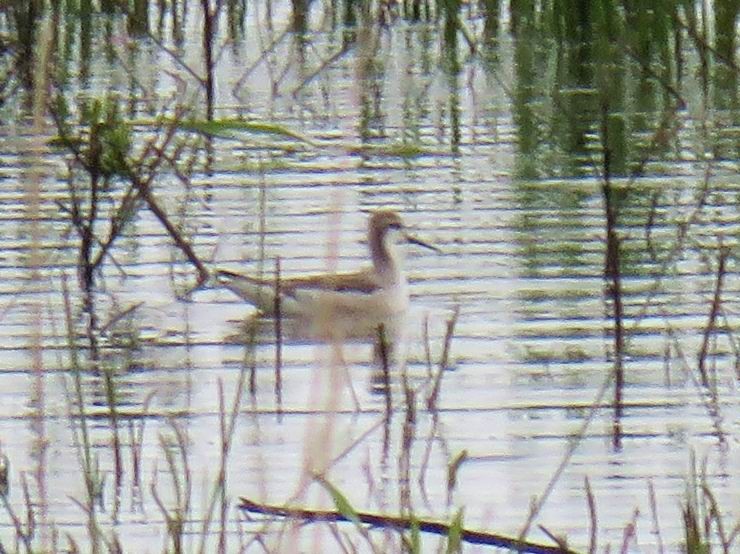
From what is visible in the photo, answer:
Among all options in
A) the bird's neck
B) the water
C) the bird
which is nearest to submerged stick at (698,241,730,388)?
the water

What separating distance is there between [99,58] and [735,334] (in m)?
7.74

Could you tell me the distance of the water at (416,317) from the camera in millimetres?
5922

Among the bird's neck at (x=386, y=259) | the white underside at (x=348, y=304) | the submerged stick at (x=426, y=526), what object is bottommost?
the white underside at (x=348, y=304)

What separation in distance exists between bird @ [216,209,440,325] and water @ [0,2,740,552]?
0.39 ft

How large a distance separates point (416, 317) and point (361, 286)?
0.44 m

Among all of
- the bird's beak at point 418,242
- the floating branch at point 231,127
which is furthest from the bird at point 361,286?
the floating branch at point 231,127

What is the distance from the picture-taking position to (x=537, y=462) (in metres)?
6.35

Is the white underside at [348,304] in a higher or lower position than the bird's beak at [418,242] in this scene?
lower

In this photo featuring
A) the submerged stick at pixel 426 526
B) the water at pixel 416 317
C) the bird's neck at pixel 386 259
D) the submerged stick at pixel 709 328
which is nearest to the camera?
the submerged stick at pixel 426 526

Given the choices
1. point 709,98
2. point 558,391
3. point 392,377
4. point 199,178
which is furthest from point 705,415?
point 709,98

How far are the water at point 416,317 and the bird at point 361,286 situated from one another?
0.12m

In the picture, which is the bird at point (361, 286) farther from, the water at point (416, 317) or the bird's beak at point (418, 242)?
the water at point (416, 317)

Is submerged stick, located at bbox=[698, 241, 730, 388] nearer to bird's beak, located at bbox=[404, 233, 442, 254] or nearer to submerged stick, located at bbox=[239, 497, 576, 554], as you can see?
bird's beak, located at bbox=[404, 233, 442, 254]

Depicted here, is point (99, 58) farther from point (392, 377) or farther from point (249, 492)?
point (249, 492)
